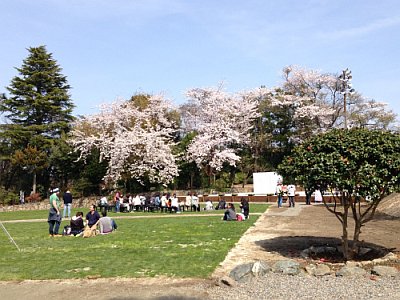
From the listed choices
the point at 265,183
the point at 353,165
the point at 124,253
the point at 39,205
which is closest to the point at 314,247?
the point at 353,165

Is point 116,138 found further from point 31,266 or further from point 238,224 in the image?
point 31,266

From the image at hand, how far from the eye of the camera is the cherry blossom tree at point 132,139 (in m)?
32.6

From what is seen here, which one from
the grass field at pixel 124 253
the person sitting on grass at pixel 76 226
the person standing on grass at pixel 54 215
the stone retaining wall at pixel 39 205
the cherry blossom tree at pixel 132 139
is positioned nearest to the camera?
the grass field at pixel 124 253

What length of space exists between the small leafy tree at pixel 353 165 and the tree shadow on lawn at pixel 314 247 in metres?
0.52

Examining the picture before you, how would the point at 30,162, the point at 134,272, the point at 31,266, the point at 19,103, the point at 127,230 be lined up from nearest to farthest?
the point at 134,272
the point at 31,266
the point at 127,230
the point at 30,162
the point at 19,103

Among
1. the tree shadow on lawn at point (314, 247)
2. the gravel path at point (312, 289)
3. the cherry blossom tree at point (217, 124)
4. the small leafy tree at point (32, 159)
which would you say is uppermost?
the cherry blossom tree at point (217, 124)

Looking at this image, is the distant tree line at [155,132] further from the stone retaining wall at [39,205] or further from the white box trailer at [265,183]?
the white box trailer at [265,183]

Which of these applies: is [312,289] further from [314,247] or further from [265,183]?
[265,183]

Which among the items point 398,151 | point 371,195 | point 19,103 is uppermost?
point 19,103

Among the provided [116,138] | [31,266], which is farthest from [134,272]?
[116,138]

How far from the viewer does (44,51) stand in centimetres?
4000

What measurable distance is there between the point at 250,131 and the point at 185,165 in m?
→ 9.89

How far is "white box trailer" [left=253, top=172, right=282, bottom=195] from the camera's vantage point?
3115cm

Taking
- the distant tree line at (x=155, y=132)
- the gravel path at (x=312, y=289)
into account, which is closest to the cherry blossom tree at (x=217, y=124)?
the distant tree line at (x=155, y=132)
